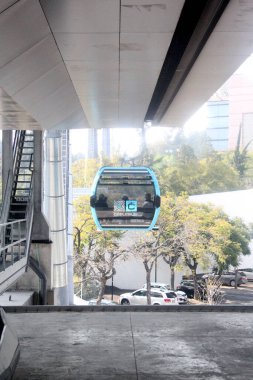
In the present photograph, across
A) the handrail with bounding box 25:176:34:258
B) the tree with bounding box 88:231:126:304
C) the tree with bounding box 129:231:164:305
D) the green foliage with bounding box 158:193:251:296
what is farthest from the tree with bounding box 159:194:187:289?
the handrail with bounding box 25:176:34:258

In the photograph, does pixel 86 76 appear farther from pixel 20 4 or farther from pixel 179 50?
pixel 20 4

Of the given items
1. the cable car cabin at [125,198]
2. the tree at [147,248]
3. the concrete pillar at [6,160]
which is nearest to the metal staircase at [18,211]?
the concrete pillar at [6,160]

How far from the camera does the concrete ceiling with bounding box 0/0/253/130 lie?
5.64 meters

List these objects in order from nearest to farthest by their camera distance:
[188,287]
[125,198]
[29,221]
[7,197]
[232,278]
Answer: [29,221] < [7,197] < [125,198] < [188,287] < [232,278]

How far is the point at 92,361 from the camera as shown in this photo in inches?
214

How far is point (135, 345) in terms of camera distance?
237 inches

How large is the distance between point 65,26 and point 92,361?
3631 millimetres

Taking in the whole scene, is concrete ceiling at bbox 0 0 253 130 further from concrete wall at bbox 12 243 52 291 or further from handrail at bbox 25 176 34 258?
concrete wall at bbox 12 243 52 291

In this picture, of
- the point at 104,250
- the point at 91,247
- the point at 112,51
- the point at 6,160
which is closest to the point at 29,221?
the point at 6,160

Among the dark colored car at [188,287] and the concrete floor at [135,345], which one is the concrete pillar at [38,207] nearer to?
the concrete floor at [135,345]

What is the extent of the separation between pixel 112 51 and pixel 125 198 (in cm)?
1248

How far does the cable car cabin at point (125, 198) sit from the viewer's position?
1948 cm

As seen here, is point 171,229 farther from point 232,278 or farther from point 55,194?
point 55,194

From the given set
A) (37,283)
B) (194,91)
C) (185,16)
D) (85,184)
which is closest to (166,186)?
(85,184)
